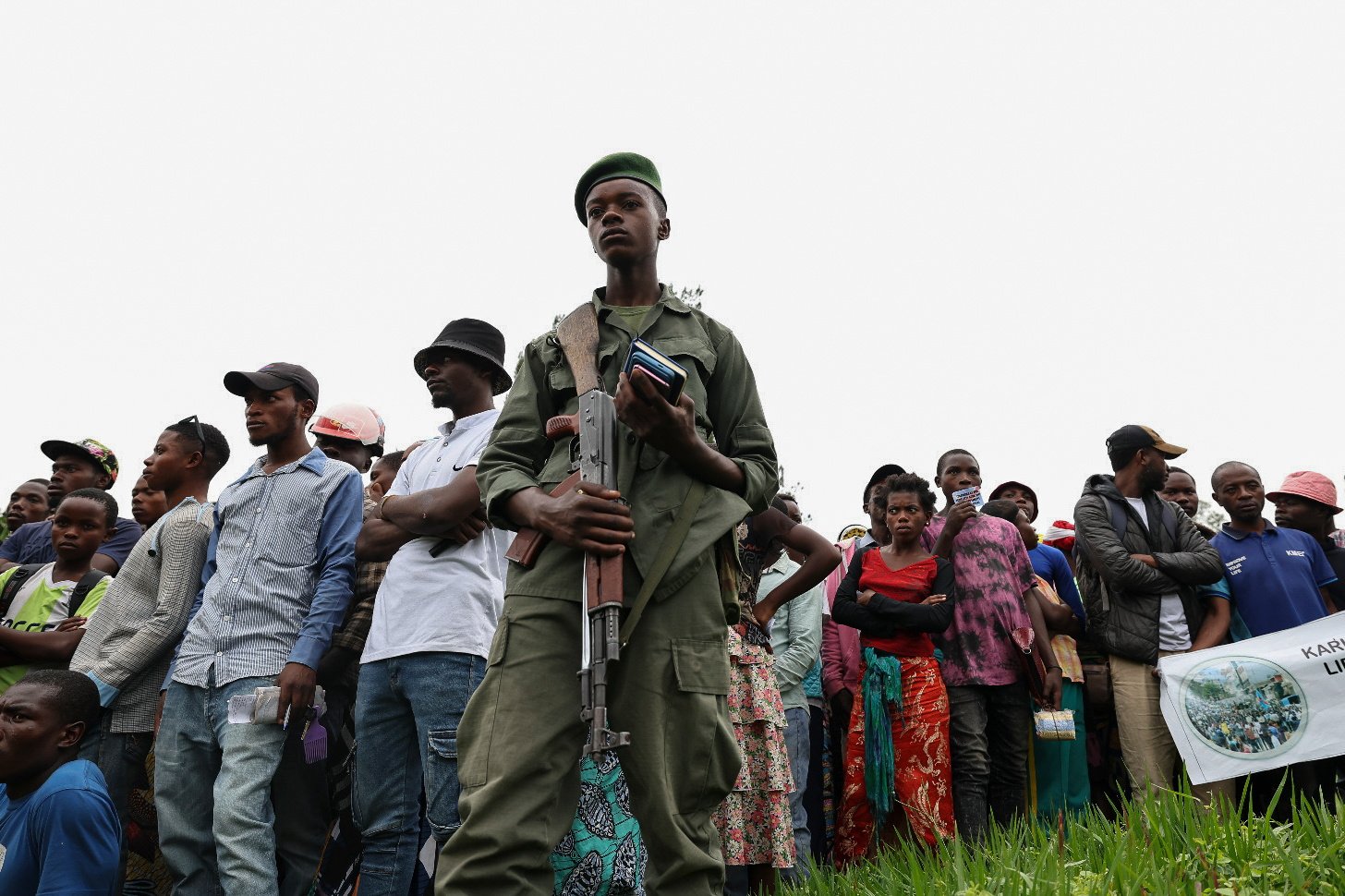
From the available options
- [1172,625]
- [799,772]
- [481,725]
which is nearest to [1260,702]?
[1172,625]

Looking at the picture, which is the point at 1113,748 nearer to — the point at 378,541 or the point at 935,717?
the point at 935,717

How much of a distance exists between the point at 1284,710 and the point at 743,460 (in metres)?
4.27

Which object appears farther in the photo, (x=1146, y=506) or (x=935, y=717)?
(x=1146, y=506)

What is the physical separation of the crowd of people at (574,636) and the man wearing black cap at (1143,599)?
0.06ft

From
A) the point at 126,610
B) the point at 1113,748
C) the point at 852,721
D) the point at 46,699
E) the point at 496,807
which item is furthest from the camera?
the point at 1113,748

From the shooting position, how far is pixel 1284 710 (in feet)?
18.6

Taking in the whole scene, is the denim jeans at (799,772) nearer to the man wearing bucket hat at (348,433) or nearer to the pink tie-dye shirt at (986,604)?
the pink tie-dye shirt at (986,604)

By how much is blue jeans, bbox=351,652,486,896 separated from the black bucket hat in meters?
1.32

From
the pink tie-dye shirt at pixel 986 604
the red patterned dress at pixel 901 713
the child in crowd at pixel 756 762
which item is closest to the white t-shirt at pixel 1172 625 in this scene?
the pink tie-dye shirt at pixel 986 604

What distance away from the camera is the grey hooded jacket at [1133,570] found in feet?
20.0

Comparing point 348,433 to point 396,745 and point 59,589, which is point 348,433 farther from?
point 396,745

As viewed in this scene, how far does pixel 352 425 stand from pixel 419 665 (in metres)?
2.69

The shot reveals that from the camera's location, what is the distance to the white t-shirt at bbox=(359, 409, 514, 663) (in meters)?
3.89

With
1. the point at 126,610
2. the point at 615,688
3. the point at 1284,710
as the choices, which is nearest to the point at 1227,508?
the point at 1284,710
